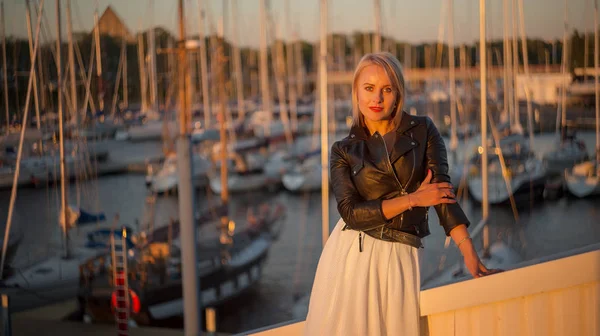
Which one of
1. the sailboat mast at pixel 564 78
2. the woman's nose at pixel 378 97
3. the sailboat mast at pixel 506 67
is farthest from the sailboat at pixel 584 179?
the woman's nose at pixel 378 97

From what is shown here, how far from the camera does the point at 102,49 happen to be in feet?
47.7

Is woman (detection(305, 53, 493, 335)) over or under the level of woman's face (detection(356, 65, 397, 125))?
under

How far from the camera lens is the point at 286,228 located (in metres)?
23.0

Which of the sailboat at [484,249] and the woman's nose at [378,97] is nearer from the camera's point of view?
the woman's nose at [378,97]

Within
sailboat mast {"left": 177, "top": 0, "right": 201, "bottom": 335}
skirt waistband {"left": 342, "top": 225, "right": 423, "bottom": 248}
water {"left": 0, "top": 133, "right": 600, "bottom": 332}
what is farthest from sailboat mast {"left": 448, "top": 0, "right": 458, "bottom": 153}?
skirt waistband {"left": 342, "top": 225, "right": 423, "bottom": 248}

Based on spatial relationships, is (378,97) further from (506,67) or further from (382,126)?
(506,67)

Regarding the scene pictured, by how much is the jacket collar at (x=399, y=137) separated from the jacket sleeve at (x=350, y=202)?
Answer: 8cm

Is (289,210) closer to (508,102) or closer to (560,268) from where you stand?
(508,102)

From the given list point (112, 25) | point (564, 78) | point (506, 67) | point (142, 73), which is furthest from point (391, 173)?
point (564, 78)

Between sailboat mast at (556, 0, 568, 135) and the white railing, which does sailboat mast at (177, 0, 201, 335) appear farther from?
sailboat mast at (556, 0, 568, 135)

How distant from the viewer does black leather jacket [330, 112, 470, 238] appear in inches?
90.1

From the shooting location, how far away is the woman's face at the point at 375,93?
228cm

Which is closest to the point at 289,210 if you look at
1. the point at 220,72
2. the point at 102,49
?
the point at 220,72

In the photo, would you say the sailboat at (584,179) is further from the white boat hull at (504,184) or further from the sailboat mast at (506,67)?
the sailboat mast at (506,67)
